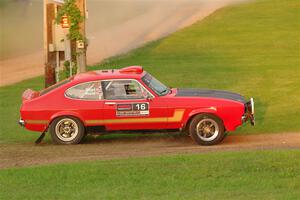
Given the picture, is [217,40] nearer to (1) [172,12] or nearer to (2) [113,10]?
(1) [172,12]

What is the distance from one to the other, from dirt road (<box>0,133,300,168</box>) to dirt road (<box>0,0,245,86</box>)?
42.8 ft

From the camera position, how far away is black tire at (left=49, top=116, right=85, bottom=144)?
14162 millimetres

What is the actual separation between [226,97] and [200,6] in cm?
3337

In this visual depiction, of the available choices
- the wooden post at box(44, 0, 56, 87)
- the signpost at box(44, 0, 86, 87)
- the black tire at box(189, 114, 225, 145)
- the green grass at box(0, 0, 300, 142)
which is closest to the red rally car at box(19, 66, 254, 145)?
the black tire at box(189, 114, 225, 145)

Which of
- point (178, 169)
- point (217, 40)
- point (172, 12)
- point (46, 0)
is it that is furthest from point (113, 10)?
point (178, 169)

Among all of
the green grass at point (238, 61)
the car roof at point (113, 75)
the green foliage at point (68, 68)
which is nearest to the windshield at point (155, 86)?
the car roof at point (113, 75)

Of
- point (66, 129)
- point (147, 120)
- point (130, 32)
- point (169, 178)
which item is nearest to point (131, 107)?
point (147, 120)

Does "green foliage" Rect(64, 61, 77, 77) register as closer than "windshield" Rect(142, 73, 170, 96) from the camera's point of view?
No

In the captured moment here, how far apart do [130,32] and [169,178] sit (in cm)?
2920

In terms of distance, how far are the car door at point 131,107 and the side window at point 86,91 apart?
4.7 inches

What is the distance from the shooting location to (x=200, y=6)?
1853 inches

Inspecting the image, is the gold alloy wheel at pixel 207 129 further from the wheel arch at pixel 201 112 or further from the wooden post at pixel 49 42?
the wooden post at pixel 49 42

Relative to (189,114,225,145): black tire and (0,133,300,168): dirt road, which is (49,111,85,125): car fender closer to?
(0,133,300,168): dirt road

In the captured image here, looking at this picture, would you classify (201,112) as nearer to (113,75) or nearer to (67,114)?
(113,75)
